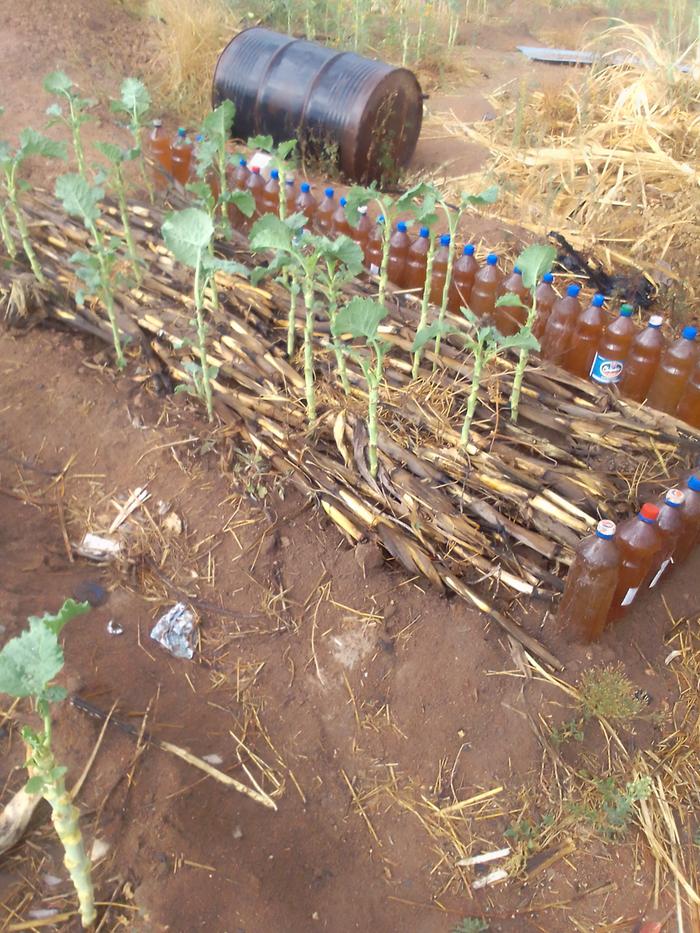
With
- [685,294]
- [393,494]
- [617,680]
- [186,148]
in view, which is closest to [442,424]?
[393,494]

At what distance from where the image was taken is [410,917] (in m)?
2.09

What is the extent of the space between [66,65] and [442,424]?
5891mm

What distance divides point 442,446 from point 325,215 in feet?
6.54

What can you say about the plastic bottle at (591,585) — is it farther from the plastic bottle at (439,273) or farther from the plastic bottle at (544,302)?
the plastic bottle at (439,273)

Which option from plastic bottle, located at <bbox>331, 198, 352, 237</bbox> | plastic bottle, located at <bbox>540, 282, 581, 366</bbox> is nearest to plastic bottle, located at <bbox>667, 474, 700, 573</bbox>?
plastic bottle, located at <bbox>540, 282, 581, 366</bbox>

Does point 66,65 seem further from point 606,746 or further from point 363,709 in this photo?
point 606,746

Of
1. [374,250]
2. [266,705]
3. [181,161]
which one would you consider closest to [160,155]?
[181,161]

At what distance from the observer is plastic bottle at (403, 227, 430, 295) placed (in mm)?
3822

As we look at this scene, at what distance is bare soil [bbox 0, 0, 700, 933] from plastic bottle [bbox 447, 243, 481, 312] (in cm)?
150

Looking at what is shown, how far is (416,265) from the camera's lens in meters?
3.92

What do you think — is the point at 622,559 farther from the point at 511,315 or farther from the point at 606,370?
the point at 511,315

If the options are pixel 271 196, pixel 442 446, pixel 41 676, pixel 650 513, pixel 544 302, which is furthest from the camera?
pixel 271 196

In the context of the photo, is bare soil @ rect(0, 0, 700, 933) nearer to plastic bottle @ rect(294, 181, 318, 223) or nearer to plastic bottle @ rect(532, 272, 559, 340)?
plastic bottle @ rect(532, 272, 559, 340)

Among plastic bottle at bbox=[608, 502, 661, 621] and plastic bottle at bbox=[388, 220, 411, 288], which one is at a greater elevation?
plastic bottle at bbox=[388, 220, 411, 288]
